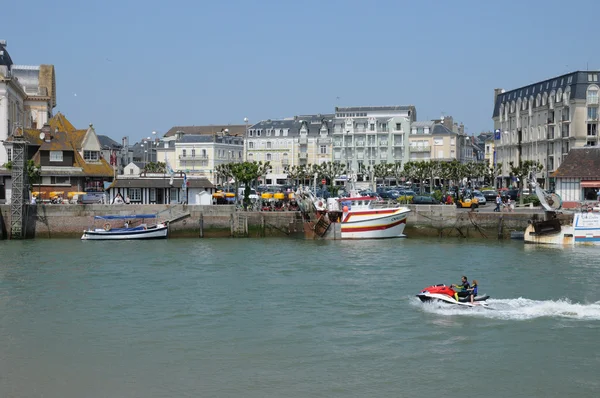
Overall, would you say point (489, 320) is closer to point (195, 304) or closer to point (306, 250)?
point (195, 304)

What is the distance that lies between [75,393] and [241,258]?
936 inches

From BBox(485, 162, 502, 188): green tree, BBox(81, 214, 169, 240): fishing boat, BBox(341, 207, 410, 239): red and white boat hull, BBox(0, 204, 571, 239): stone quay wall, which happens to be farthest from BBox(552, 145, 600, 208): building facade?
BBox(485, 162, 502, 188): green tree

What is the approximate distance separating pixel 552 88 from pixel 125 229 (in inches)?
2573

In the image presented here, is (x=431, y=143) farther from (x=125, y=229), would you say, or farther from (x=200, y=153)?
(x=125, y=229)

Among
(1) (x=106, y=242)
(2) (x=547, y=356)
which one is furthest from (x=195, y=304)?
(1) (x=106, y=242)

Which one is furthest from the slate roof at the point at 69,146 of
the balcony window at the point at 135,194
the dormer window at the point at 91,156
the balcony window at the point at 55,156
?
the balcony window at the point at 135,194

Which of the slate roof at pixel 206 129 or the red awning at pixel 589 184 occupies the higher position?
the slate roof at pixel 206 129

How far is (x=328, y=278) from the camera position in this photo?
3691 centimetres

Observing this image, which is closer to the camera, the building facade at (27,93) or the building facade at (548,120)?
the building facade at (27,93)

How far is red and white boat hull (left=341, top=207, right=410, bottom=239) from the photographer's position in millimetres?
53791

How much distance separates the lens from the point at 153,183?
61312mm

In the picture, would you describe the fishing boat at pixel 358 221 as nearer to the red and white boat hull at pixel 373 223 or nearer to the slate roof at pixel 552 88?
the red and white boat hull at pixel 373 223

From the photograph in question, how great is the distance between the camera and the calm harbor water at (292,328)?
21188 mm

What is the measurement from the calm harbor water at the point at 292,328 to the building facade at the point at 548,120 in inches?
2211
